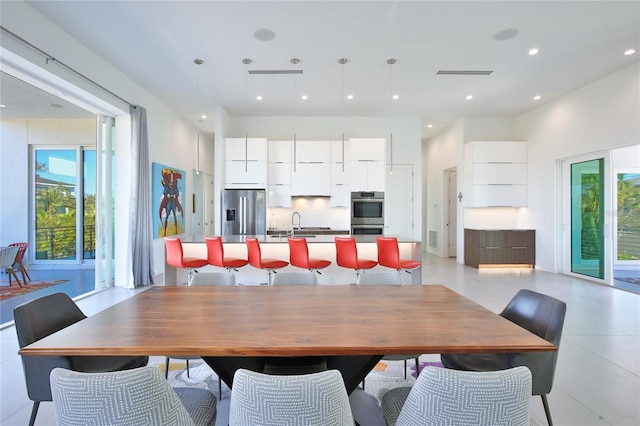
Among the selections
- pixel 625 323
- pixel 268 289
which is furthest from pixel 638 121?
pixel 268 289

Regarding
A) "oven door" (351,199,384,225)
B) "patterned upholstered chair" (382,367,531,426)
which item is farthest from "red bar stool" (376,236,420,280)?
"oven door" (351,199,384,225)

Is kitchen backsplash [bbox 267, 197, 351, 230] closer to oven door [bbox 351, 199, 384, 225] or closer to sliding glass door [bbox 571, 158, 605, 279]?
oven door [bbox 351, 199, 384, 225]

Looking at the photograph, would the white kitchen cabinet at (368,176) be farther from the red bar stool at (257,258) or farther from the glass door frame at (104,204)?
the glass door frame at (104,204)

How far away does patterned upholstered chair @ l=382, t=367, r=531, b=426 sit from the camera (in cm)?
98

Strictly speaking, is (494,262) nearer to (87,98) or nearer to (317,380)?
(317,380)

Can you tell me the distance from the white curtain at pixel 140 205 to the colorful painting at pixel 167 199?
0.58m

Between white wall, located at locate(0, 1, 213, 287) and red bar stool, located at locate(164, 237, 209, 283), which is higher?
white wall, located at locate(0, 1, 213, 287)

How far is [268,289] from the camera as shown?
226 centimetres

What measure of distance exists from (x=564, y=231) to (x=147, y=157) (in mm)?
8287

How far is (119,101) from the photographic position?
16.1 feet

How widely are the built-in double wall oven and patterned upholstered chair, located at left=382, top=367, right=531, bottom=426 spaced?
605 centimetres

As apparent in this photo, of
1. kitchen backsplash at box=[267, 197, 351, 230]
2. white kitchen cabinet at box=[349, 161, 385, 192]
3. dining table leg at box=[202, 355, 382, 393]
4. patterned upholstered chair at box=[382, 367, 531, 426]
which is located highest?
white kitchen cabinet at box=[349, 161, 385, 192]

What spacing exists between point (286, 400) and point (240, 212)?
6.01 metres

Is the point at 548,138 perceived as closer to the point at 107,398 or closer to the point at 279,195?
the point at 279,195
